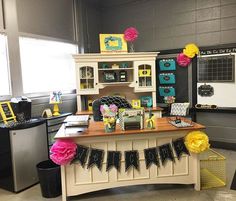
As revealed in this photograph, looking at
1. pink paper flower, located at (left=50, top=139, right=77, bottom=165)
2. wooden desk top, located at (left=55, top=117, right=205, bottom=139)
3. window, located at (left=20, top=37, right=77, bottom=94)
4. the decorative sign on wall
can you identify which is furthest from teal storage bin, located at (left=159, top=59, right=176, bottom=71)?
pink paper flower, located at (left=50, top=139, right=77, bottom=165)

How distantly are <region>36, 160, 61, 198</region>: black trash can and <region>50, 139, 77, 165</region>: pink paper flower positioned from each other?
0.35m

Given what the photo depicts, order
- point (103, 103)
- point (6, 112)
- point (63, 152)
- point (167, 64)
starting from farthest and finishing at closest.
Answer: point (167, 64) < point (103, 103) < point (6, 112) < point (63, 152)

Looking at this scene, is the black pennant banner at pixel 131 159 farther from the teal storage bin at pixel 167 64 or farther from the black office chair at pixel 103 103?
the teal storage bin at pixel 167 64

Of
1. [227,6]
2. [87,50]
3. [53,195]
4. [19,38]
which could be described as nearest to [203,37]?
[227,6]

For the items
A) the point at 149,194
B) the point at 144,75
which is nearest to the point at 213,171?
the point at 149,194

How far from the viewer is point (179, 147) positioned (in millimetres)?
2738

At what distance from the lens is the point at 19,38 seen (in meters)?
3.60

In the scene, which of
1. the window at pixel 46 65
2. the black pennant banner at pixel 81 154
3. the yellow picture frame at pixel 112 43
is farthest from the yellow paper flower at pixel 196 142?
the window at pixel 46 65

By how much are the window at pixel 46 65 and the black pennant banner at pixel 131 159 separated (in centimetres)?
211

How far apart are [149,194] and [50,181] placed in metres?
1.21

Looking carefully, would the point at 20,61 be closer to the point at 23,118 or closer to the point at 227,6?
the point at 23,118

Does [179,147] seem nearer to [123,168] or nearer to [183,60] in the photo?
[123,168]

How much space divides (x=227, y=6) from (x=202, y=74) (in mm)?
1271

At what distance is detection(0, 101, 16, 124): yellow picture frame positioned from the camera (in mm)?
3084
